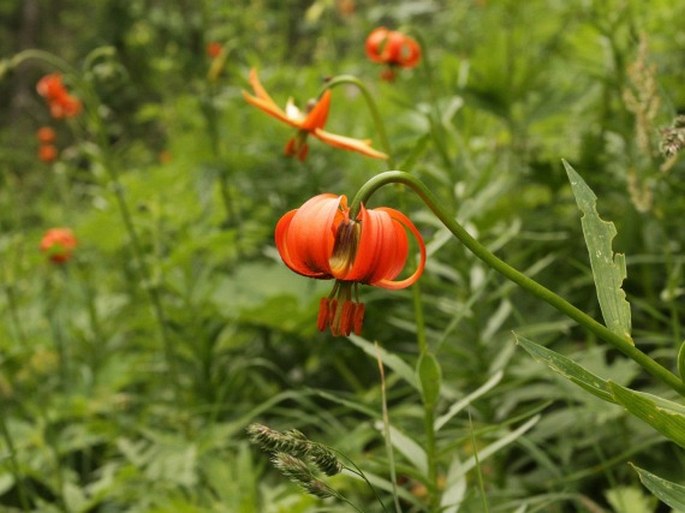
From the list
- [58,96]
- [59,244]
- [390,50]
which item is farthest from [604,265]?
[58,96]

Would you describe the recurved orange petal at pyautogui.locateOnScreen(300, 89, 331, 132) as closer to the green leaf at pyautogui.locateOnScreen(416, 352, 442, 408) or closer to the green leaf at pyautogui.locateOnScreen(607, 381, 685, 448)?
the green leaf at pyautogui.locateOnScreen(416, 352, 442, 408)

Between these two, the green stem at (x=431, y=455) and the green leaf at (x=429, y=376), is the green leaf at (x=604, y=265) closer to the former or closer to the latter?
the green leaf at (x=429, y=376)

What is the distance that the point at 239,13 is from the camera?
2.76 metres

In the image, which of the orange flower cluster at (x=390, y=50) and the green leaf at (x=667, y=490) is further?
the orange flower cluster at (x=390, y=50)

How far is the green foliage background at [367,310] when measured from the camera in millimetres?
1486

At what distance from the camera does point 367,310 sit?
2.01 metres

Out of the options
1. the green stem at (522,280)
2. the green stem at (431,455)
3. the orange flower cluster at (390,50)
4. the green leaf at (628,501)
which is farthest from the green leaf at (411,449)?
the orange flower cluster at (390,50)

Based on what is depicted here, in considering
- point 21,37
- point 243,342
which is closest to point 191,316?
point 243,342

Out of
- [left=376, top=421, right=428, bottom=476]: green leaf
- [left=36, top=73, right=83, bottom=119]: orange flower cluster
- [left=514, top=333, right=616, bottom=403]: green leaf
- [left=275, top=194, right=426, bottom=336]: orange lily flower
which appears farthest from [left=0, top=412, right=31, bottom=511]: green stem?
[left=36, top=73, right=83, bottom=119]: orange flower cluster

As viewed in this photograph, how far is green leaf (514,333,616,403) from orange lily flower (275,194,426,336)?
0.38 feet

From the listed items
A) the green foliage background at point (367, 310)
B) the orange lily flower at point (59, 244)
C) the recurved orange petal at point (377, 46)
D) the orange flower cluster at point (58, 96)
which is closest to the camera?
the green foliage background at point (367, 310)

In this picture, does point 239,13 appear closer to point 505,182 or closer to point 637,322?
point 505,182

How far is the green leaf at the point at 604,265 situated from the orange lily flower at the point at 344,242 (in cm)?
15

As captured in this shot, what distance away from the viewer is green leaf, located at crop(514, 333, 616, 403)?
0.69 meters
